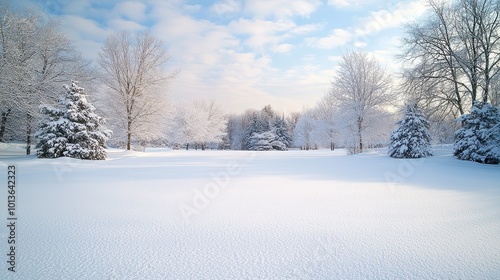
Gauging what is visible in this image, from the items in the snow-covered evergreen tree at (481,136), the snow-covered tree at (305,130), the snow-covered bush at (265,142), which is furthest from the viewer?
the snow-covered tree at (305,130)

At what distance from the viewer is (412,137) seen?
13.6 metres

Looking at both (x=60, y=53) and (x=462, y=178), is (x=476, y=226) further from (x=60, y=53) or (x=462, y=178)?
(x=60, y=53)

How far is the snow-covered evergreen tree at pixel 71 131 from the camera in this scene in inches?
525

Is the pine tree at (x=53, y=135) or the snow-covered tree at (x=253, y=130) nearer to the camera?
the pine tree at (x=53, y=135)

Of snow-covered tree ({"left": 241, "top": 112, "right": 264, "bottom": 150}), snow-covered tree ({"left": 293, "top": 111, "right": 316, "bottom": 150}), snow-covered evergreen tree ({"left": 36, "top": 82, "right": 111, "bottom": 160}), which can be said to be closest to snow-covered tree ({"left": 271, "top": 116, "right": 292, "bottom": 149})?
snow-covered tree ({"left": 293, "top": 111, "right": 316, "bottom": 150})

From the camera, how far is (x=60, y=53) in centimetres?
1648

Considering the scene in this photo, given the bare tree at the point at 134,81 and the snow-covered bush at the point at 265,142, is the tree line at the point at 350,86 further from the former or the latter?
the snow-covered bush at the point at 265,142

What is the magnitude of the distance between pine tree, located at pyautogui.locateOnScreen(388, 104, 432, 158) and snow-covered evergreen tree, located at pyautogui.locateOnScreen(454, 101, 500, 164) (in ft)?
5.65

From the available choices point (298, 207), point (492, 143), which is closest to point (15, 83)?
point (298, 207)

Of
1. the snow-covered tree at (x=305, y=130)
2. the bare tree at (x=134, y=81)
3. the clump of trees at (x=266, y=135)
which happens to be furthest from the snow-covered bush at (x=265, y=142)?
the bare tree at (x=134, y=81)

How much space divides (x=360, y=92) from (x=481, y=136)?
399 inches

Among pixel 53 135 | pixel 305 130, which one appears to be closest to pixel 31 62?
pixel 53 135

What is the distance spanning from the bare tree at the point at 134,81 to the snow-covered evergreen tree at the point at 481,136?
20.8 m

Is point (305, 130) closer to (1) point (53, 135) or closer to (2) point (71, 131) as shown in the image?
(2) point (71, 131)
